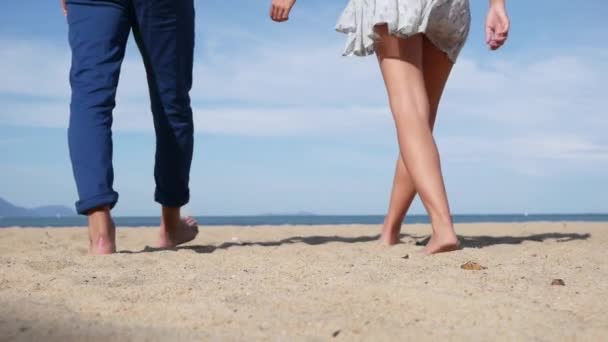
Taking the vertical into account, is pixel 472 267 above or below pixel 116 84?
below

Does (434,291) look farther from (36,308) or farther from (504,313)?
(36,308)

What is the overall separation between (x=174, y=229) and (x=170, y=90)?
70 cm

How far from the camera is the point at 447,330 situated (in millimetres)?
1409

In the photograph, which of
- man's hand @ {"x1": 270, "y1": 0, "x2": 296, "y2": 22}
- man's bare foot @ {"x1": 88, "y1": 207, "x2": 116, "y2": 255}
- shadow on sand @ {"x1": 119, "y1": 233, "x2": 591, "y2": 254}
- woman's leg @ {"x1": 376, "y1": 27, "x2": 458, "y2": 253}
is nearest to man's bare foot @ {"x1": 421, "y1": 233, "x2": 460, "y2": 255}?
woman's leg @ {"x1": 376, "y1": 27, "x2": 458, "y2": 253}

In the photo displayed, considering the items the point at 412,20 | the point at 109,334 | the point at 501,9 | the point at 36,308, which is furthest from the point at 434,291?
the point at 501,9

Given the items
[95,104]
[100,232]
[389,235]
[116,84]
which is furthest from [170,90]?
[389,235]

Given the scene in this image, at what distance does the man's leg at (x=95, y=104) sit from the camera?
260 centimetres

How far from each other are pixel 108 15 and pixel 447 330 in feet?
6.43

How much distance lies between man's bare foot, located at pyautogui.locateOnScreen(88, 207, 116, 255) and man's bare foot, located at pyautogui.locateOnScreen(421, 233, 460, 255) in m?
1.20

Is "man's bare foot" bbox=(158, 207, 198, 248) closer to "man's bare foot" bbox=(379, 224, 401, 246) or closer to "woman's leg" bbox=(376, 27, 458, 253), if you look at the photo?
"man's bare foot" bbox=(379, 224, 401, 246)

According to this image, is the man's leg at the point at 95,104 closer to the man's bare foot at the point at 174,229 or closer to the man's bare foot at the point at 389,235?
the man's bare foot at the point at 174,229

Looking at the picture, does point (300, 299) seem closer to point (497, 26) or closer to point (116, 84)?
point (116, 84)

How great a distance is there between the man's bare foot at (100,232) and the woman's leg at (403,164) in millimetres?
1261

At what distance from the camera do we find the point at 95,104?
265 cm
